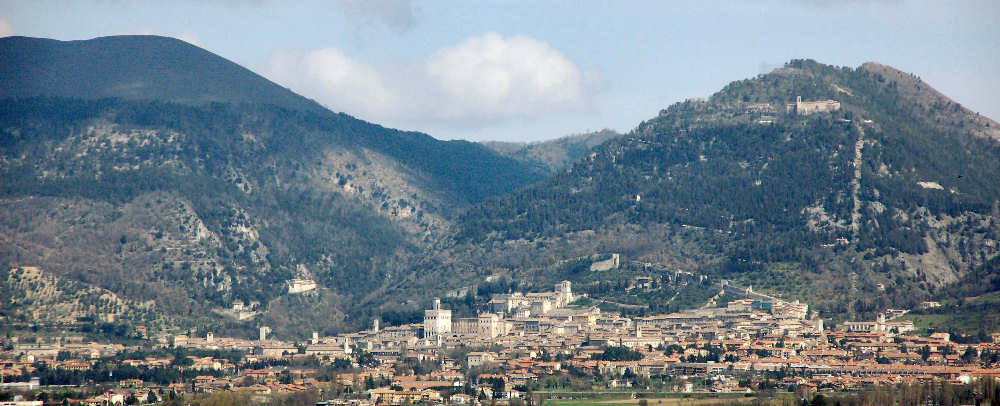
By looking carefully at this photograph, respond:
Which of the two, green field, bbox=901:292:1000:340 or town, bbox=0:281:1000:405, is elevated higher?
green field, bbox=901:292:1000:340

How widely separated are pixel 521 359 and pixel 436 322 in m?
22.9

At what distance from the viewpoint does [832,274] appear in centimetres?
18575

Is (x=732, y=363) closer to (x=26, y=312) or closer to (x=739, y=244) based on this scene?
(x=739, y=244)

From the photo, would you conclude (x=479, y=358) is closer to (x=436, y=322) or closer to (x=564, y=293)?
(x=436, y=322)

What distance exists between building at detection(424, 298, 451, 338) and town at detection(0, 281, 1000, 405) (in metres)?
0.16

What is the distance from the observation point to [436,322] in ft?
→ 610

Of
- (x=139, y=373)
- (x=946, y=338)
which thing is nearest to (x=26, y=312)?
(x=139, y=373)

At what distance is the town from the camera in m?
142

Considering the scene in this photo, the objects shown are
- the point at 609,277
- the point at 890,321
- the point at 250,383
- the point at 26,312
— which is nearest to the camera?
the point at 250,383

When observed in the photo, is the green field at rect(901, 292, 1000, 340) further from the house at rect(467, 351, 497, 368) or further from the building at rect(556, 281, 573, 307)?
the house at rect(467, 351, 497, 368)

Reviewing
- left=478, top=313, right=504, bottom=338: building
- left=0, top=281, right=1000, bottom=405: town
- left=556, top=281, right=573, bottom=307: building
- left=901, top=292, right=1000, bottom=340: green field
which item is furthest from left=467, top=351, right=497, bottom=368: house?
left=901, top=292, right=1000, bottom=340: green field

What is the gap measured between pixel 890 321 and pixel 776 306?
11.1 meters

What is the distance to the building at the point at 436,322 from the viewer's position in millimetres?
184750

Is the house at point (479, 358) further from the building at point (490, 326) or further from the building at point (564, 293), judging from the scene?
the building at point (564, 293)
